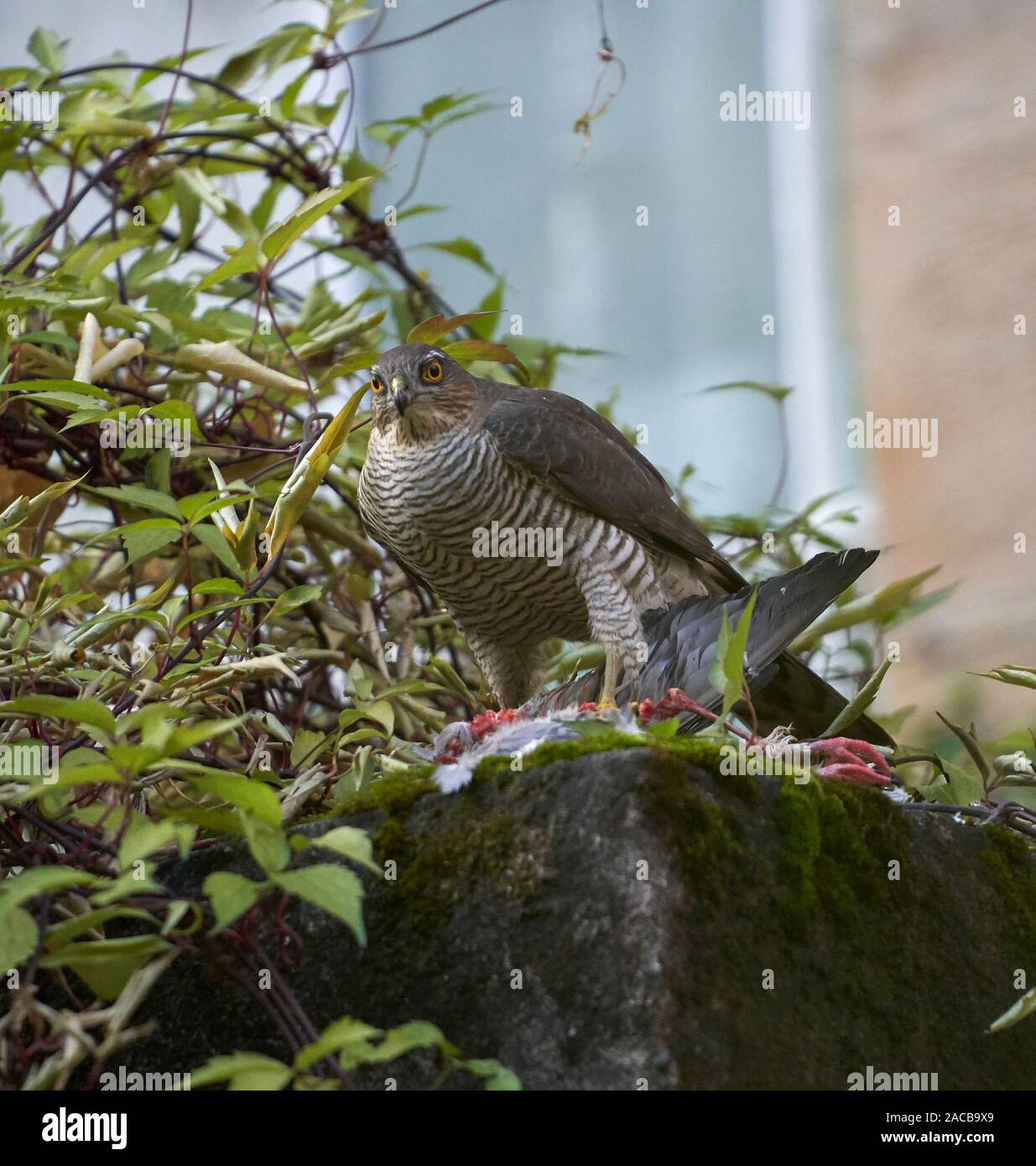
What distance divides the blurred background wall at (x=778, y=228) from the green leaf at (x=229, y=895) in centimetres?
303

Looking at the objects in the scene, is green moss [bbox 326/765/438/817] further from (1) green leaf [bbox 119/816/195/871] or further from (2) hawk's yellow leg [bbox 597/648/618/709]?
(2) hawk's yellow leg [bbox 597/648/618/709]

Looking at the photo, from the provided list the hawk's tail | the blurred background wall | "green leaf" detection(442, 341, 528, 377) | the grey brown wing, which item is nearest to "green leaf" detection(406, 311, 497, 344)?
"green leaf" detection(442, 341, 528, 377)

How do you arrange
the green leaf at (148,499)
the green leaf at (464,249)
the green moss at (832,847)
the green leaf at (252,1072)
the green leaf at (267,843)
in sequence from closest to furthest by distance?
1. the green leaf at (252,1072)
2. the green leaf at (267,843)
3. the green moss at (832,847)
4. the green leaf at (148,499)
5. the green leaf at (464,249)

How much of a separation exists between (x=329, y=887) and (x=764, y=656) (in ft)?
3.24

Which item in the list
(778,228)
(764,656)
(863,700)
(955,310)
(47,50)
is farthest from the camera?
(778,228)

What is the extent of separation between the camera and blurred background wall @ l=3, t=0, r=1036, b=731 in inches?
163

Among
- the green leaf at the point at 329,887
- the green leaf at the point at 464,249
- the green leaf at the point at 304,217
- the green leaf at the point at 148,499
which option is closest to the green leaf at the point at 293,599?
the green leaf at the point at 148,499

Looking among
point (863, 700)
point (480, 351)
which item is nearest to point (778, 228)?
point (480, 351)

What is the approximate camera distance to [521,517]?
8.38ft

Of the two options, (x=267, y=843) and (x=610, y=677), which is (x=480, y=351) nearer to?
(x=610, y=677)

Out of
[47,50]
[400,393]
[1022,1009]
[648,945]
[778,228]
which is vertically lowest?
[1022,1009]

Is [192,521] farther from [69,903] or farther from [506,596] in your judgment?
[506,596]

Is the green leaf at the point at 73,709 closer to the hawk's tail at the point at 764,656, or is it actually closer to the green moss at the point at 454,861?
the green moss at the point at 454,861

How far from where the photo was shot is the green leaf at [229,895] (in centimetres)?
A: 121
